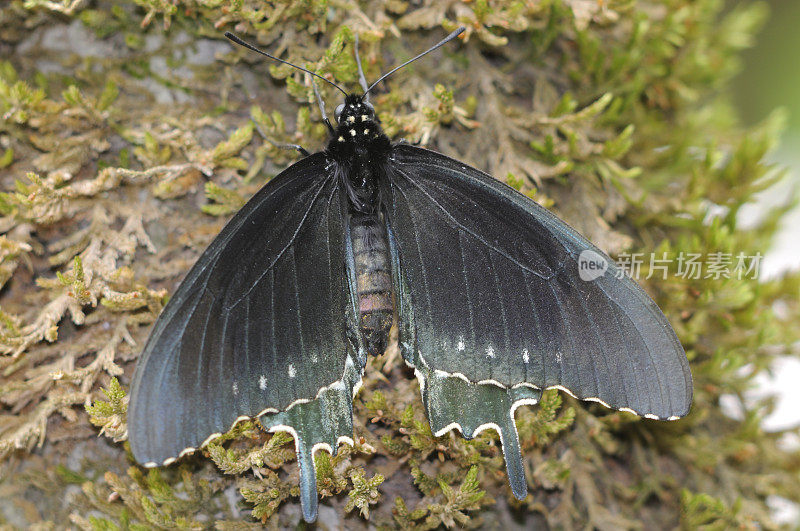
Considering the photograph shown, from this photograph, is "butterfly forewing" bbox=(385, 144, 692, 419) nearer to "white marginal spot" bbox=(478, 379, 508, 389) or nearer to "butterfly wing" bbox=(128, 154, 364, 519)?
"white marginal spot" bbox=(478, 379, 508, 389)

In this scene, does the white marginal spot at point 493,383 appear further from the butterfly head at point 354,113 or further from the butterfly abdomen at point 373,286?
the butterfly head at point 354,113

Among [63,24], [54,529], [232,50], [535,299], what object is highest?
[63,24]

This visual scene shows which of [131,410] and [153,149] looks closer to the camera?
[131,410]

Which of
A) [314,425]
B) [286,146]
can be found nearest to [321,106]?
[286,146]

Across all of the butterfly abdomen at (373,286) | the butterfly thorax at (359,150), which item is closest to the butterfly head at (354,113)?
the butterfly thorax at (359,150)

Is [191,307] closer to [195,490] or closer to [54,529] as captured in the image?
[195,490]

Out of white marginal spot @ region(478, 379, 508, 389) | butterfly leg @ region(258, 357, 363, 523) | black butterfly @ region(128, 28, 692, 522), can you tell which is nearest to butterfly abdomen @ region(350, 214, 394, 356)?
black butterfly @ region(128, 28, 692, 522)

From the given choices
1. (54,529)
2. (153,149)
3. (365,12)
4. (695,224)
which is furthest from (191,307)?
(695,224)
